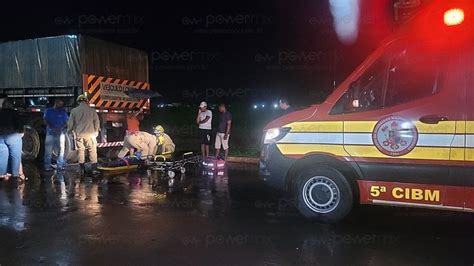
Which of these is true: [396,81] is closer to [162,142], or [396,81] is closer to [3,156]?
[162,142]

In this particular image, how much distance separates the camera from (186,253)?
485 centimetres

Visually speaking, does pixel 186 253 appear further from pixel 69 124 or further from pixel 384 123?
pixel 69 124

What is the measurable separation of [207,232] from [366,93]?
2620 mm

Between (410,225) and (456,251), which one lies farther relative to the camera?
(410,225)

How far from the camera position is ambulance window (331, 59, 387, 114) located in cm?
553

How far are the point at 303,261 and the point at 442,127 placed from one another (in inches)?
87.2

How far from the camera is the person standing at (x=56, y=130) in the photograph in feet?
35.4

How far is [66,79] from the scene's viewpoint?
38.5 feet

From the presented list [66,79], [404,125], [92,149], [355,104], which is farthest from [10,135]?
[404,125]

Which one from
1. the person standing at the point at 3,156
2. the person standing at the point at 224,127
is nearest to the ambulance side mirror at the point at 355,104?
the person standing at the point at 224,127

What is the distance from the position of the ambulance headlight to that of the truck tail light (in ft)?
7.57

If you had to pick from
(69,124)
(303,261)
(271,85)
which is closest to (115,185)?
(69,124)

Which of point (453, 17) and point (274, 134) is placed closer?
point (453, 17)

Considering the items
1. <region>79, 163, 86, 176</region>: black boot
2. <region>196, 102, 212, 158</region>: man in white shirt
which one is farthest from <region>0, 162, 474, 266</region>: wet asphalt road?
<region>196, 102, 212, 158</region>: man in white shirt
